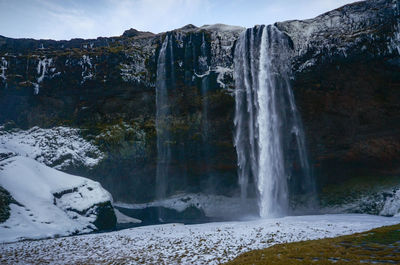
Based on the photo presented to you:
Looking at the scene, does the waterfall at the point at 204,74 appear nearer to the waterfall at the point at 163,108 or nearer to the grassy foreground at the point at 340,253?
the waterfall at the point at 163,108

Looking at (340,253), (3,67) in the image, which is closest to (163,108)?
(3,67)

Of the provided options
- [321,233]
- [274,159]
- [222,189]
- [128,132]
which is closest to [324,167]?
[274,159]

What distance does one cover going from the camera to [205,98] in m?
28.6

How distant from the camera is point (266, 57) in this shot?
87.4 feet

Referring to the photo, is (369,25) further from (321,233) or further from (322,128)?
(321,233)

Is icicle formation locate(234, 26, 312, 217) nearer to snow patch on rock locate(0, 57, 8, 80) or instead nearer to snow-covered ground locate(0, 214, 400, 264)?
snow-covered ground locate(0, 214, 400, 264)

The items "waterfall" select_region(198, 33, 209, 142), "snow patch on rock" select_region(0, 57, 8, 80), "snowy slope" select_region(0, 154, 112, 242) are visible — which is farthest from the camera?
"snow patch on rock" select_region(0, 57, 8, 80)

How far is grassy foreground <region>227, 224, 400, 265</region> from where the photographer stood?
24.1 ft

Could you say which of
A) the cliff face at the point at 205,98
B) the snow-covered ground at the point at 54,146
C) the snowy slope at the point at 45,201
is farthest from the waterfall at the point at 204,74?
the snowy slope at the point at 45,201

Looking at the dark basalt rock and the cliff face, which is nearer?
the dark basalt rock

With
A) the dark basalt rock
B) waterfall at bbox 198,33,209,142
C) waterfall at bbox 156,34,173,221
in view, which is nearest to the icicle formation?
waterfall at bbox 198,33,209,142

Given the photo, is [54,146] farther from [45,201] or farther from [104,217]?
[104,217]

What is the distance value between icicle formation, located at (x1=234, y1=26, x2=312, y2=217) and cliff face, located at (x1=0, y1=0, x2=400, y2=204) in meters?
0.95

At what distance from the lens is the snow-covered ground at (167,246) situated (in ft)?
34.7
